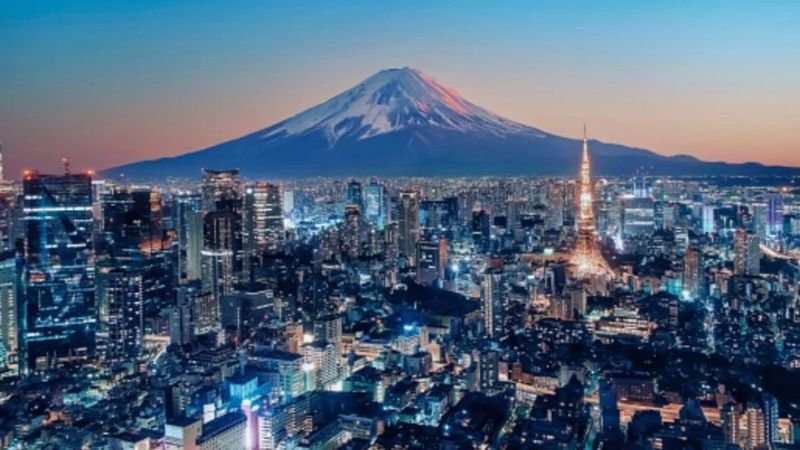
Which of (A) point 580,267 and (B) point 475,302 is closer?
(B) point 475,302

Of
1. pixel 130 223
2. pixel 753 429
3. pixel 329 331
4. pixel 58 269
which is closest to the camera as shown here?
pixel 753 429

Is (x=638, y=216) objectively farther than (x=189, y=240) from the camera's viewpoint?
Yes

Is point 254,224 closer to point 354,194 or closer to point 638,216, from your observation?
point 354,194

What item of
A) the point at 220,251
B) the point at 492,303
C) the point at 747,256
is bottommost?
the point at 492,303

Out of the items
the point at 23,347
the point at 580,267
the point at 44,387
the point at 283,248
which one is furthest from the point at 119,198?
the point at 580,267

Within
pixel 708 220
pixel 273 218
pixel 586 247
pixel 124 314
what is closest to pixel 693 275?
pixel 586 247

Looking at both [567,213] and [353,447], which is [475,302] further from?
[567,213]
